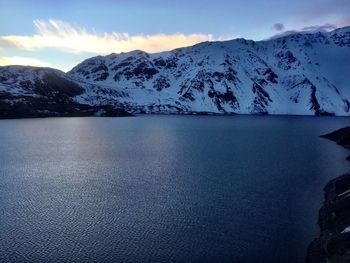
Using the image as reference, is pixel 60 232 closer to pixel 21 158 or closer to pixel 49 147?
pixel 21 158

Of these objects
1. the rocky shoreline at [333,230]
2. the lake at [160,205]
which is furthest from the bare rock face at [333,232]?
the lake at [160,205]

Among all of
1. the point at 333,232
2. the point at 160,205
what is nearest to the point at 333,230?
the point at 333,232

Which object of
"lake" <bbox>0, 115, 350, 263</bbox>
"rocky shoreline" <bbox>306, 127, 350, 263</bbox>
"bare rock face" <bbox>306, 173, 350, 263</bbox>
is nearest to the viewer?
"bare rock face" <bbox>306, 173, 350, 263</bbox>

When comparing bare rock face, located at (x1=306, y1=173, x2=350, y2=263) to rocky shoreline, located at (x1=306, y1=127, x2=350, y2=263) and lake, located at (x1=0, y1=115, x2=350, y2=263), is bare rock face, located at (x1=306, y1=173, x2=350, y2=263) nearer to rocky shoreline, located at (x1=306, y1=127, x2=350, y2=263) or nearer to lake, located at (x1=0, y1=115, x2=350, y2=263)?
rocky shoreline, located at (x1=306, y1=127, x2=350, y2=263)

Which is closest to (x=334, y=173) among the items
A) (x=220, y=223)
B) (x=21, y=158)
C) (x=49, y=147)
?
(x=220, y=223)

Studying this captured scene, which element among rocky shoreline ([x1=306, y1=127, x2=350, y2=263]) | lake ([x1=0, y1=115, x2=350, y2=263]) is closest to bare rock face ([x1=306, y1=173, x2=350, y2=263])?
rocky shoreline ([x1=306, y1=127, x2=350, y2=263])
